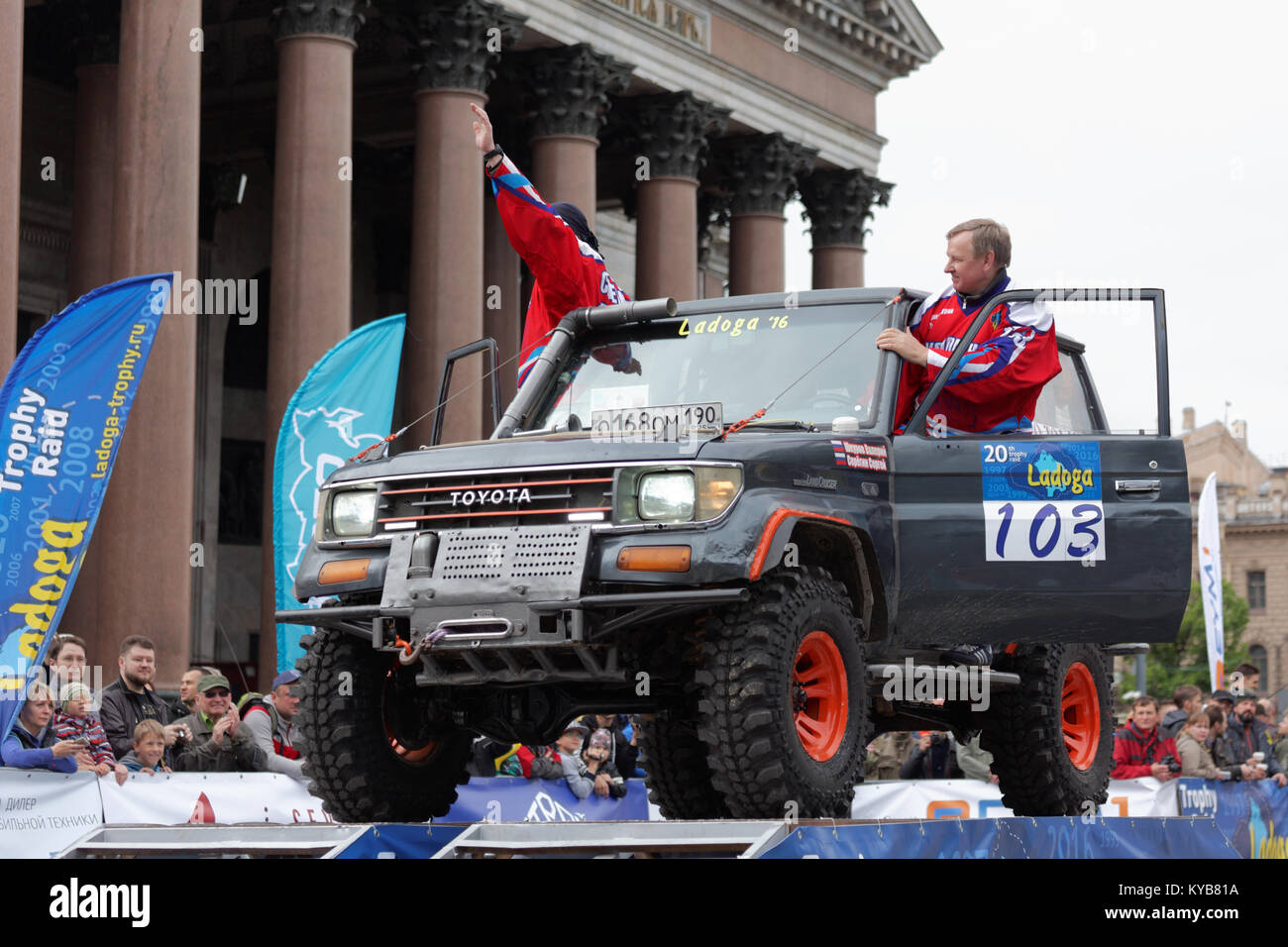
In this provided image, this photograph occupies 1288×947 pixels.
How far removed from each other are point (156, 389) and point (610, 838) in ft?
48.8

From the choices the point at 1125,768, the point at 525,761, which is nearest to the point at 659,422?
the point at 525,761

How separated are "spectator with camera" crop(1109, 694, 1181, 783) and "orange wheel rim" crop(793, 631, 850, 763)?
1022 centimetres

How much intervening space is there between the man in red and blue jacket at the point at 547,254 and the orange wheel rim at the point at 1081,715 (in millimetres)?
3001

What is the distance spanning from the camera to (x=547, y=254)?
372 inches

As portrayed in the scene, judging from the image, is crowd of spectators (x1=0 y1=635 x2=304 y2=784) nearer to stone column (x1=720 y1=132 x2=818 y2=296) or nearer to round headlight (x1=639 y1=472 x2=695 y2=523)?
round headlight (x1=639 y1=472 x2=695 y2=523)

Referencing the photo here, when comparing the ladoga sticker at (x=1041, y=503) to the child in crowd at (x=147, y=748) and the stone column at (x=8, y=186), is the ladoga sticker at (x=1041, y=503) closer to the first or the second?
the child in crowd at (x=147, y=748)

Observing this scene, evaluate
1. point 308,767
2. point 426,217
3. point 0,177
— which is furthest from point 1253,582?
point 308,767

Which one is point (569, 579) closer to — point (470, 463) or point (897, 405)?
point (470, 463)

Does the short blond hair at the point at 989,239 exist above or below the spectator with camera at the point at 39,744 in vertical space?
above

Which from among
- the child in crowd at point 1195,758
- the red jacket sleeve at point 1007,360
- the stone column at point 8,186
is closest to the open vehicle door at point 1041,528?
the red jacket sleeve at point 1007,360

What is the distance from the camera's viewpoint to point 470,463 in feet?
24.8

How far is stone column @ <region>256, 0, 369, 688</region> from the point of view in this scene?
2234cm

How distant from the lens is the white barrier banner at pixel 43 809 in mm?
10977
